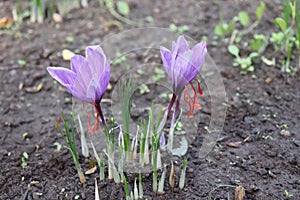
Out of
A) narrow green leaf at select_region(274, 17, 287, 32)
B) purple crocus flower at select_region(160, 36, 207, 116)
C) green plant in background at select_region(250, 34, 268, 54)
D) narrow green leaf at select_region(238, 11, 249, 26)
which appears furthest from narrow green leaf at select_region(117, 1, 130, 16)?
purple crocus flower at select_region(160, 36, 207, 116)

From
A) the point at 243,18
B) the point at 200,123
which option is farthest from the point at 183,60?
the point at 243,18

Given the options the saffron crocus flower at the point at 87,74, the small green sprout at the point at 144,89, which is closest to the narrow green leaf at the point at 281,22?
the small green sprout at the point at 144,89

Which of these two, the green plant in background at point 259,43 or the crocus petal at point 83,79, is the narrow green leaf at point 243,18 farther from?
the crocus petal at point 83,79

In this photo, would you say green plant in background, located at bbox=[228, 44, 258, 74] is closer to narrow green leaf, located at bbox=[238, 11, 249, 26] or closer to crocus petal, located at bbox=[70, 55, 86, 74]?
narrow green leaf, located at bbox=[238, 11, 249, 26]

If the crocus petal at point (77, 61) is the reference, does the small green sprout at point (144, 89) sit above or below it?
below

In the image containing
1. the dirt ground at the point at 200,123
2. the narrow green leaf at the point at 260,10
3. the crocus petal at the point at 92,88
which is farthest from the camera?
the narrow green leaf at the point at 260,10

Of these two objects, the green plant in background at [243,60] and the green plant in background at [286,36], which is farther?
the green plant in background at [243,60]

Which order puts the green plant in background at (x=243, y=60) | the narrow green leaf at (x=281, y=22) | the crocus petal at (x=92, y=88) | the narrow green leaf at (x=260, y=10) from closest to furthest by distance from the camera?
1. the crocus petal at (x=92, y=88)
2. the narrow green leaf at (x=281, y=22)
3. the green plant in background at (x=243, y=60)
4. the narrow green leaf at (x=260, y=10)
